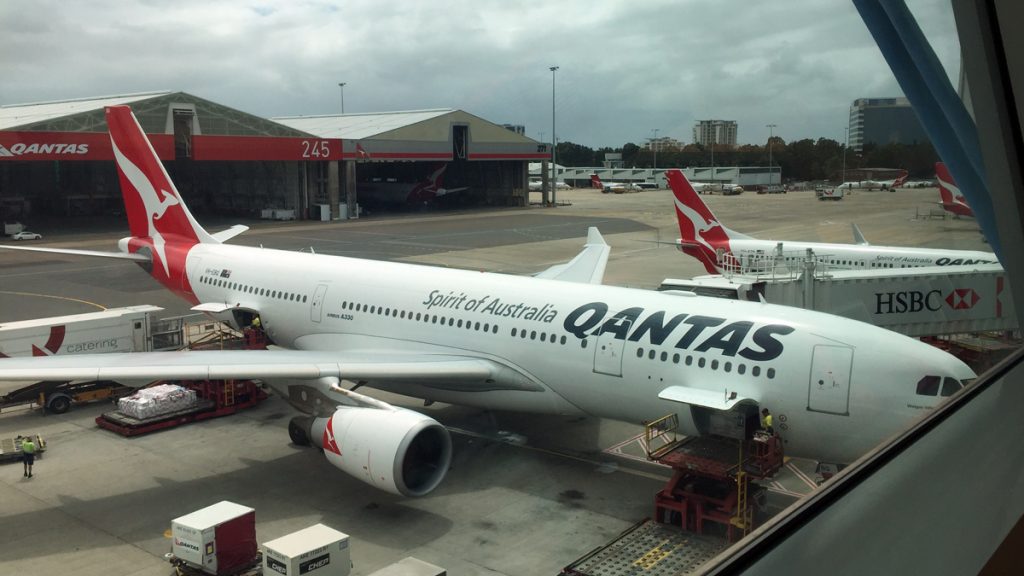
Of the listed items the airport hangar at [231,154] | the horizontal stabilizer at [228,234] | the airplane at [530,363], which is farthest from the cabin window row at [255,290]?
the airport hangar at [231,154]

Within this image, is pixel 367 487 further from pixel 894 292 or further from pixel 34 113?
pixel 894 292

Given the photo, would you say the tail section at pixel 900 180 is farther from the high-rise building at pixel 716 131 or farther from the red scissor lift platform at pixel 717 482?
the red scissor lift platform at pixel 717 482

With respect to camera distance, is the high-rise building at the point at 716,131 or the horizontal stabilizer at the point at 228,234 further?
the horizontal stabilizer at the point at 228,234

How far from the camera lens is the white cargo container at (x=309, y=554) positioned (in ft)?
19.5

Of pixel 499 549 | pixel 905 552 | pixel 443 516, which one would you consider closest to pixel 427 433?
pixel 443 516

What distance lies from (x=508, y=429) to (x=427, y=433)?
270 centimetres

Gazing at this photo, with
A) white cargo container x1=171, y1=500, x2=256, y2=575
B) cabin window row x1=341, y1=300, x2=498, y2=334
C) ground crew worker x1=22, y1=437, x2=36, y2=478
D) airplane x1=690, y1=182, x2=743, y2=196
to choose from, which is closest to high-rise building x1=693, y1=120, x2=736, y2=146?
cabin window row x1=341, y1=300, x2=498, y2=334

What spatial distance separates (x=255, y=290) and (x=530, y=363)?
6.05 meters

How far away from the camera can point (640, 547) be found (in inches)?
290

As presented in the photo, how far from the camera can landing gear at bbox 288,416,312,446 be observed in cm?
955

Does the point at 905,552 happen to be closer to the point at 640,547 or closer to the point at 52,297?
the point at 640,547

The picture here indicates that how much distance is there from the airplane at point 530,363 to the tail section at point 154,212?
9.74ft

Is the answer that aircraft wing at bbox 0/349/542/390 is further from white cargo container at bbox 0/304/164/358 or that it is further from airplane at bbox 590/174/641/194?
airplane at bbox 590/174/641/194

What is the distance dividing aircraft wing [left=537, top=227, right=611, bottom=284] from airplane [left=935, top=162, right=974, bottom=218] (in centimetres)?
936
